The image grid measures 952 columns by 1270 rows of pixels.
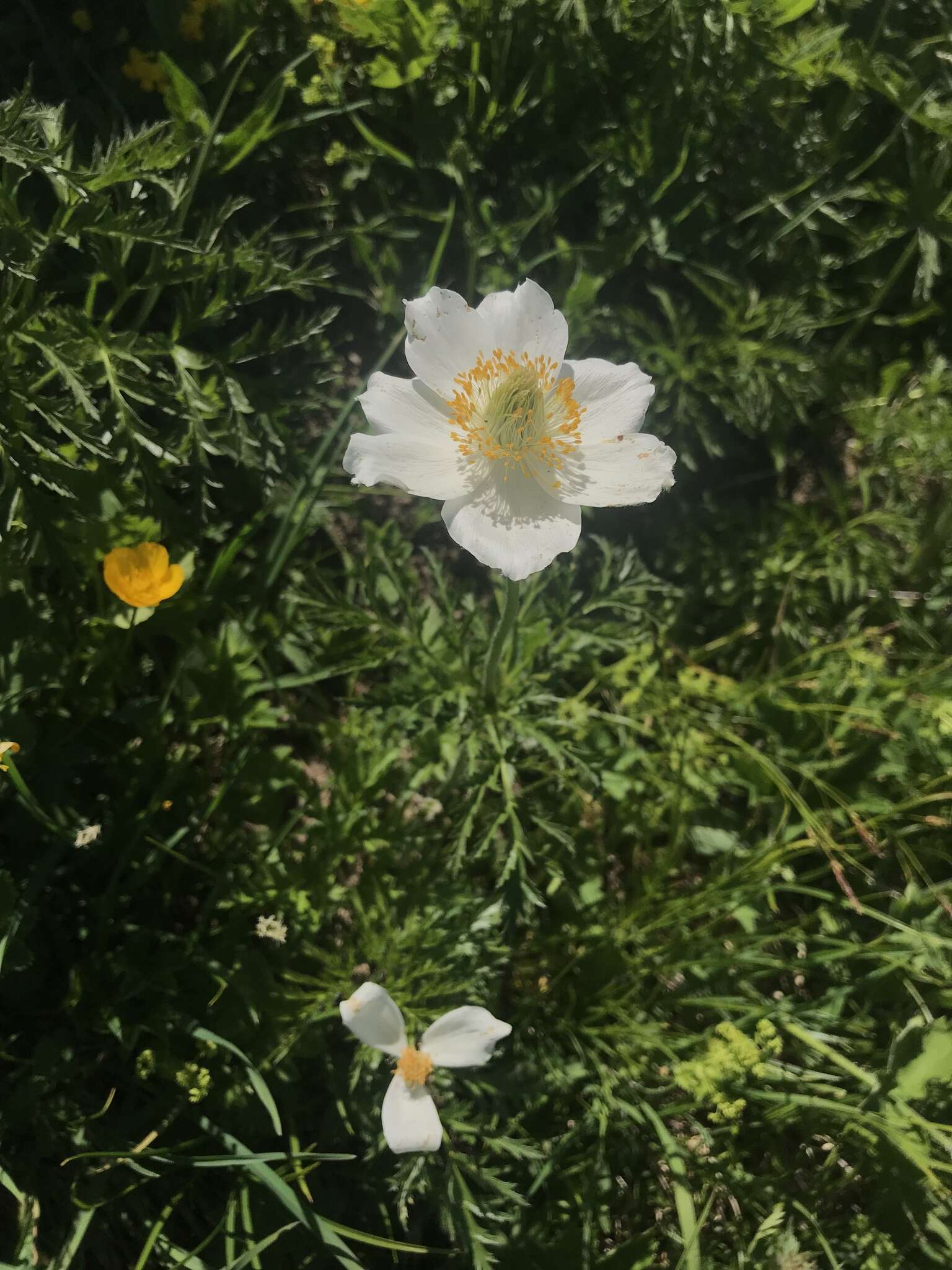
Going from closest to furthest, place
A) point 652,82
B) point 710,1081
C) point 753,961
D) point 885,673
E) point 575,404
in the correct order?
point 575,404 → point 710,1081 → point 753,961 → point 652,82 → point 885,673

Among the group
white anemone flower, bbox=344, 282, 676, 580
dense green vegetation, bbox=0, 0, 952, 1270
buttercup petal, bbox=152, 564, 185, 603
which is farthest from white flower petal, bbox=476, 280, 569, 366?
buttercup petal, bbox=152, 564, 185, 603

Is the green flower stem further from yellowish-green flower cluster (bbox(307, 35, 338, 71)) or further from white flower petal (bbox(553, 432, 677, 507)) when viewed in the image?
yellowish-green flower cluster (bbox(307, 35, 338, 71))

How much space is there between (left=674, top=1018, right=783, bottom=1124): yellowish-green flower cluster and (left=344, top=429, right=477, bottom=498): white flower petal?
1.21 m

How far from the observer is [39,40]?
202cm

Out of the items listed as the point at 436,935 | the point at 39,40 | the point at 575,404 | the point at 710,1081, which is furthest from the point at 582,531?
the point at 39,40

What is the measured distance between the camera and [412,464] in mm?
1429

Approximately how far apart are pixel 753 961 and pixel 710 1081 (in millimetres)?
281

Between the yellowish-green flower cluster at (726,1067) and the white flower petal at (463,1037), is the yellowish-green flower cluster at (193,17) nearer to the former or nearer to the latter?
the white flower petal at (463,1037)

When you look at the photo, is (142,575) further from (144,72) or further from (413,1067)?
(144,72)

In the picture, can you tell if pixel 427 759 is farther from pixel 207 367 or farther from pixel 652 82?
pixel 652 82

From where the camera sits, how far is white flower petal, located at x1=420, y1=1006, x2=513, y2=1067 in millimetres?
1605

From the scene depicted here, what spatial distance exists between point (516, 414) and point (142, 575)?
829mm

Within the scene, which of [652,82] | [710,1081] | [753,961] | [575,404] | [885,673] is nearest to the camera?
[575,404]

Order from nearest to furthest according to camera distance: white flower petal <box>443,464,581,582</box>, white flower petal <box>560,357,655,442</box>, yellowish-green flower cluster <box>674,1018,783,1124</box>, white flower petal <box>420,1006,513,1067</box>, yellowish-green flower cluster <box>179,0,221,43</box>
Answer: white flower petal <box>443,464,581,582</box>, white flower petal <box>560,357,655,442</box>, white flower petal <box>420,1006,513,1067</box>, yellowish-green flower cluster <box>674,1018,783,1124</box>, yellowish-green flower cluster <box>179,0,221,43</box>
